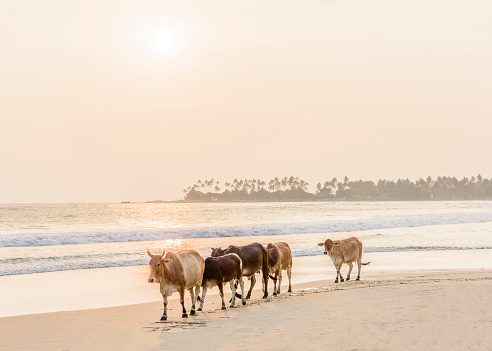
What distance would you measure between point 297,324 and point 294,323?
0.14 m

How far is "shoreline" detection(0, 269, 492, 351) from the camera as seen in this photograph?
12.2m

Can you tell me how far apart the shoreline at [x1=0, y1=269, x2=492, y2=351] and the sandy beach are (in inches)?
0.8

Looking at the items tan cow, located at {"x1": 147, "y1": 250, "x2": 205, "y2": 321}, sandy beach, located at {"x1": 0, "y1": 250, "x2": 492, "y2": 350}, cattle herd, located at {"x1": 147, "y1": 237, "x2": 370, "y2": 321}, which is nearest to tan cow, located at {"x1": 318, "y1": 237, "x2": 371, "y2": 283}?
cattle herd, located at {"x1": 147, "y1": 237, "x2": 370, "y2": 321}

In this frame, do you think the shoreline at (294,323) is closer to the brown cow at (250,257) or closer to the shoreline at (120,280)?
the brown cow at (250,257)

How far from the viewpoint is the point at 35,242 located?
44.7m

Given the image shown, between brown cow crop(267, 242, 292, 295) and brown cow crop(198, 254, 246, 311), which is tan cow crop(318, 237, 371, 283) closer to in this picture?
brown cow crop(267, 242, 292, 295)

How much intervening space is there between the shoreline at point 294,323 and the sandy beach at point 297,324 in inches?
0.8

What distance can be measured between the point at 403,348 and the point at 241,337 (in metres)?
3.28

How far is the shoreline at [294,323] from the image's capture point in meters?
12.2

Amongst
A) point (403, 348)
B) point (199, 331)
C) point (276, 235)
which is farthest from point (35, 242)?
point (403, 348)

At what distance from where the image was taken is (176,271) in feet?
51.6

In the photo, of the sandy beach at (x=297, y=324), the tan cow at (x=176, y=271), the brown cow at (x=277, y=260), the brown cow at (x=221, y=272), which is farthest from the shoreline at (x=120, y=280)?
the tan cow at (x=176, y=271)

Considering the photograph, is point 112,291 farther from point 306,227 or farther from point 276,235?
point 306,227

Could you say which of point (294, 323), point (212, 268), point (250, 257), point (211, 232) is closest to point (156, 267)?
point (212, 268)
